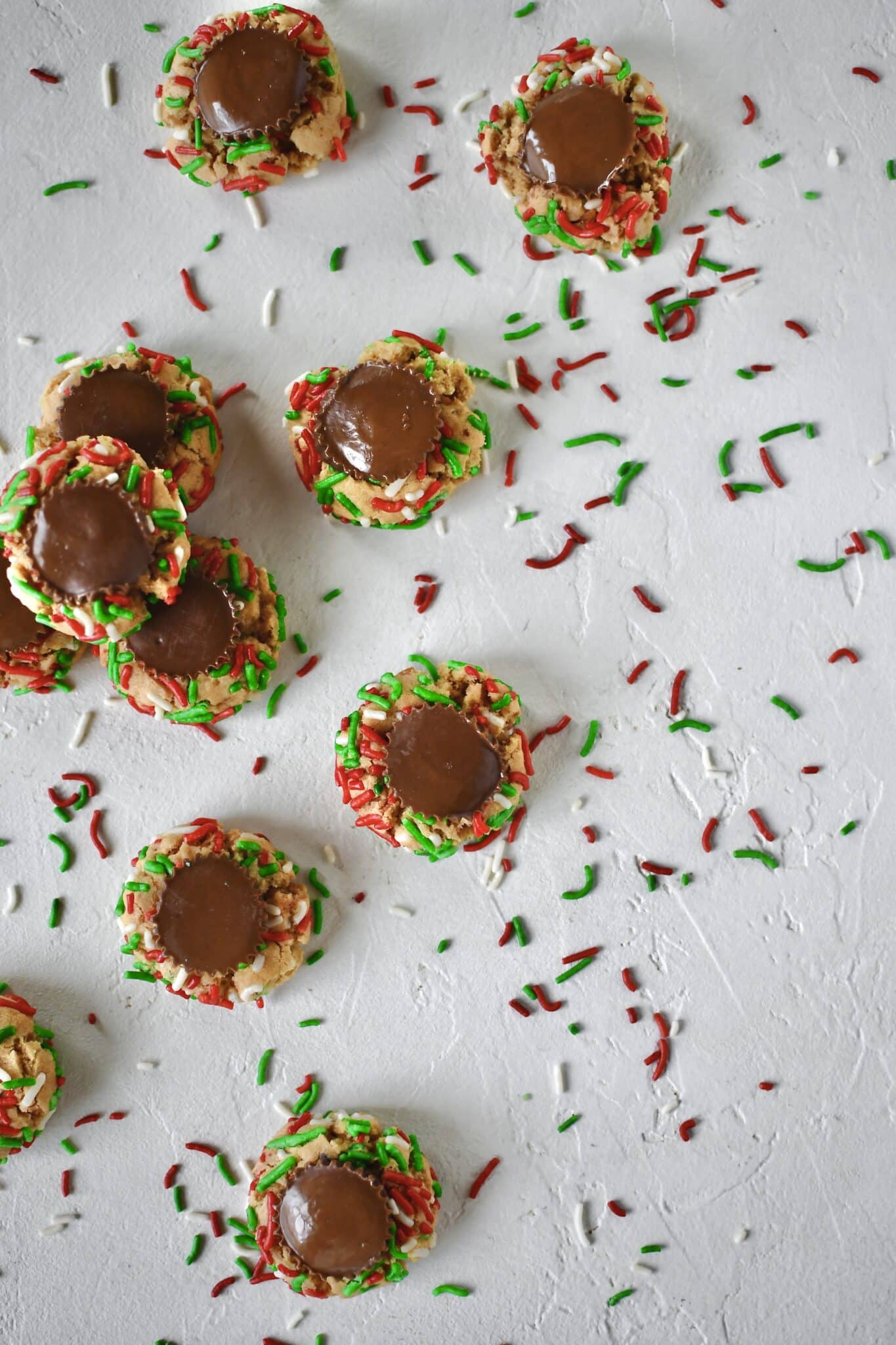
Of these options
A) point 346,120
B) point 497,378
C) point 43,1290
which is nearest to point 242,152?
point 346,120

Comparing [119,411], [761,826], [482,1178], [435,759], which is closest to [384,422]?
[119,411]

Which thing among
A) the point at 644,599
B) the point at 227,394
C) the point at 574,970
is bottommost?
the point at 574,970

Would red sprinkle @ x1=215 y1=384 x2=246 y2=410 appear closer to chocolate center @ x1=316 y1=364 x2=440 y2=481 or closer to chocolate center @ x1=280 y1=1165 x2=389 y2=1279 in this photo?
chocolate center @ x1=316 y1=364 x2=440 y2=481

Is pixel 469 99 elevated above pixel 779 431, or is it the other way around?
pixel 469 99

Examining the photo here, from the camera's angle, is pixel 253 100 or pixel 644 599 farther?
pixel 644 599

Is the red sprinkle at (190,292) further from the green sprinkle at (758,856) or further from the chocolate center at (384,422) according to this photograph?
the green sprinkle at (758,856)

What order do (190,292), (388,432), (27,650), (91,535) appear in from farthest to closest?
(190,292), (27,650), (388,432), (91,535)

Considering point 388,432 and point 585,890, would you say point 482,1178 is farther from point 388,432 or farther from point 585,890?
point 388,432
